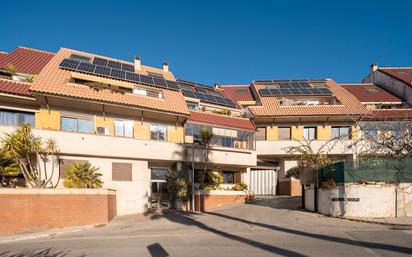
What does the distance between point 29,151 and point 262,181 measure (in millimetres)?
19310

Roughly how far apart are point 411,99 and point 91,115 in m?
30.4

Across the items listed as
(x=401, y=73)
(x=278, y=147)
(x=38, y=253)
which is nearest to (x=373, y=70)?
(x=401, y=73)

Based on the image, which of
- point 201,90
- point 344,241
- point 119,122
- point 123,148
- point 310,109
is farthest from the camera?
point 201,90

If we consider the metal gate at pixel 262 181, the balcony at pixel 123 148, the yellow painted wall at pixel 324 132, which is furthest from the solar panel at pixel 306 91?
the balcony at pixel 123 148

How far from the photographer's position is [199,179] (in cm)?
2359

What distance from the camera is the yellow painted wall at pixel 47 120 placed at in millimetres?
19641

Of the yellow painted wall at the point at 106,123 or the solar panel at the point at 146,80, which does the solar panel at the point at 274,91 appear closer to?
the solar panel at the point at 146,80

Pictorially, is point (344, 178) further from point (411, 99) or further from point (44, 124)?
point (411, 99)

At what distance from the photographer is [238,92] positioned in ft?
120

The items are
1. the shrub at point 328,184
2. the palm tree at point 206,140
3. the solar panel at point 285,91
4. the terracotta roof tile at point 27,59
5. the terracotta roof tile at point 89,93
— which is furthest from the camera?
the solar panel at point 285,91

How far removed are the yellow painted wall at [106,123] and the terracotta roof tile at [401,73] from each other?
29.6m

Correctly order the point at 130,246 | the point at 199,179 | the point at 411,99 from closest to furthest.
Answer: the point at 130,246
the point at 199,179
the point at 411,99

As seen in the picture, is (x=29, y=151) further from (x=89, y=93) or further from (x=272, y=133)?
(x=272, y=133)

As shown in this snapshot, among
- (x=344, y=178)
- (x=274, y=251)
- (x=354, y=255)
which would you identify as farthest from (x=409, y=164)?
(x=274, y=251)
